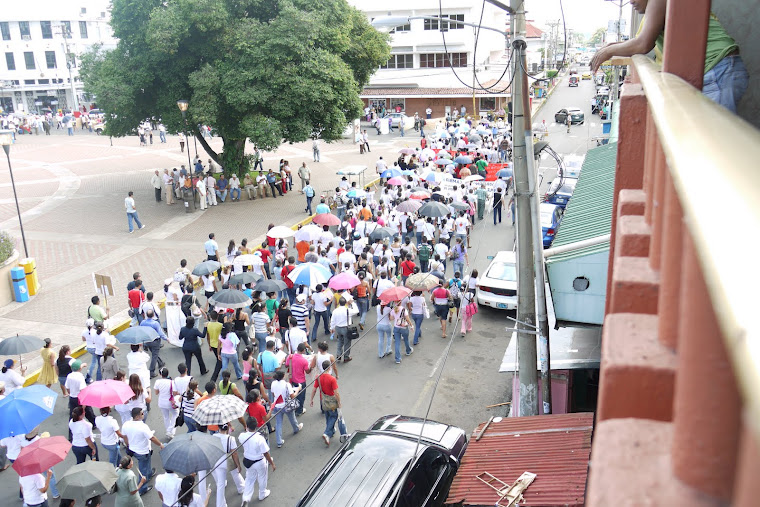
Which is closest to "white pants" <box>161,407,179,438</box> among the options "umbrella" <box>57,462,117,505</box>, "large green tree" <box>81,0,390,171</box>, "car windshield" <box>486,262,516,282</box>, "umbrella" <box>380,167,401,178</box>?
"umbrella" <box>57,462,117,505</box>

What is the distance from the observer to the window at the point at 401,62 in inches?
2463

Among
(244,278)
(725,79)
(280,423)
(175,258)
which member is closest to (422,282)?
(244,278)

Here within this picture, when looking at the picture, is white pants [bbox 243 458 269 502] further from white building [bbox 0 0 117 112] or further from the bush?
white building [bbox 0 0 117 112]

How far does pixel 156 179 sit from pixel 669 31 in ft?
93.0

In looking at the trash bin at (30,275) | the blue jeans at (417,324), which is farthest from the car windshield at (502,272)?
the trash bin at (30,275)

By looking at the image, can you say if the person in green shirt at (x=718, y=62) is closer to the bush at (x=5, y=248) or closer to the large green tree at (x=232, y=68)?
the bush at (x=5, y=248)

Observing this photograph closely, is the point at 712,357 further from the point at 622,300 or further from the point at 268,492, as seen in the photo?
the point at 268,492

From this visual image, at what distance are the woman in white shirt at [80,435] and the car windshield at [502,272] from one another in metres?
9.82

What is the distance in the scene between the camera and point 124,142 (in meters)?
51.0

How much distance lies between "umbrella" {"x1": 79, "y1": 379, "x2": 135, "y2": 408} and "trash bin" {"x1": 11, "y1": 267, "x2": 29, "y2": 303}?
9330 mm

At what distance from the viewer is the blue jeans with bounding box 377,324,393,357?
13391 millimetres

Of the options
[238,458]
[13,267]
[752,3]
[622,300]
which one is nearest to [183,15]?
[13,267]

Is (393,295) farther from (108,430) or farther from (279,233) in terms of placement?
(108,430)

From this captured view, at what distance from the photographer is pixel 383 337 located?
13516 mm
